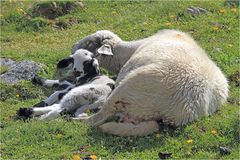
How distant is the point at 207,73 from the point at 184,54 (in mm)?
502

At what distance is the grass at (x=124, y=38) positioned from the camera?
25.6 feet

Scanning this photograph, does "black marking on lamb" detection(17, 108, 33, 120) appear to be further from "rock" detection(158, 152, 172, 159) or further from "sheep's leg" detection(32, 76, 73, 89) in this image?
"rock" detection(158, 152, 172, 159)

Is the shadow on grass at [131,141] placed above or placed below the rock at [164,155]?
below

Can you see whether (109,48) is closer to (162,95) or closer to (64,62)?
(64,62)

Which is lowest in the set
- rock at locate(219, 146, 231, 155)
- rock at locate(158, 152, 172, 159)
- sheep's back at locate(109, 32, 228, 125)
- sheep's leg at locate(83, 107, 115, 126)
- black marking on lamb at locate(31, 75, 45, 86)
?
black marking on lamb at locate(31, 75, 45, 86)

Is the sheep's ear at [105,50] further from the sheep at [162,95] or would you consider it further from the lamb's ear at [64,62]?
the sheep at [162,95]

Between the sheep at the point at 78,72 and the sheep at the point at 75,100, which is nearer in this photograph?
the sheep at the point at 75,100

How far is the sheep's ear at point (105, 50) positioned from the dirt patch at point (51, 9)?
160 inches

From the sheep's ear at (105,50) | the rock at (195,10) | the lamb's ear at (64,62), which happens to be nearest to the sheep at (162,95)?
the lamb's ear at (64,62)

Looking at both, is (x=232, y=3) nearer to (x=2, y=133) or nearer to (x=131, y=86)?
(x=131, y=86)

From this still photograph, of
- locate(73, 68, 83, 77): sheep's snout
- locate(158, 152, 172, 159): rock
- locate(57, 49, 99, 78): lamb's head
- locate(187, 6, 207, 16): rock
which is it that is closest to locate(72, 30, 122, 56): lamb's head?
locate(57, 49, 99, 78): lamb's head

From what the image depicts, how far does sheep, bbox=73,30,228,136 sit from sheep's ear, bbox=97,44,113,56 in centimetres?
221

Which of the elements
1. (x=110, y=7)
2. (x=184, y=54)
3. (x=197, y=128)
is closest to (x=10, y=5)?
(x=110, y=7)

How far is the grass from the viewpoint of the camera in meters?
7.80
